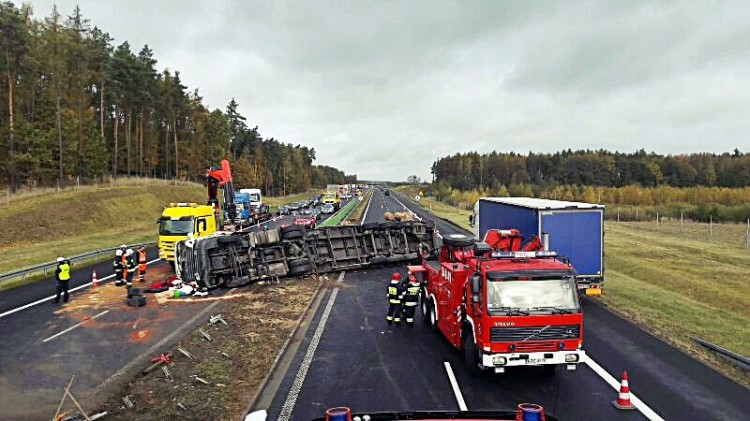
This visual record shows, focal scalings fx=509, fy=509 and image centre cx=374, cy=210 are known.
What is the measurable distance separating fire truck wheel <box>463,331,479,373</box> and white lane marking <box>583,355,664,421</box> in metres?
2.28

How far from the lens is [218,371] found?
11578 millimetres

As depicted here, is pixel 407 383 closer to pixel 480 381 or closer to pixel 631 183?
pixel 480 381

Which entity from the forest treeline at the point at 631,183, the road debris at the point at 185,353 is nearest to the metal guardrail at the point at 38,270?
the road debris at the point at 185,353

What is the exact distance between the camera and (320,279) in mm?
23312

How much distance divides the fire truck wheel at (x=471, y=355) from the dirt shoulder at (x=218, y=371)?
444 centimetres

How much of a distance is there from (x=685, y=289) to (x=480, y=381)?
1754 centimetres

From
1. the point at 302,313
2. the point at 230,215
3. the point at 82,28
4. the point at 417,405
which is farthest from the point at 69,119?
the point at 417,405

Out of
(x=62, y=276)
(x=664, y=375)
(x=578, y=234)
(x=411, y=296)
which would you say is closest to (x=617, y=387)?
(x=664, y=375)

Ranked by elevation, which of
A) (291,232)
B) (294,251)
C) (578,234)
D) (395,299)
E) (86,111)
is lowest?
(395,299)

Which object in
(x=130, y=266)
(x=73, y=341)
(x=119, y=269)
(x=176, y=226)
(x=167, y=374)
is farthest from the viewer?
(x=176, y=226)

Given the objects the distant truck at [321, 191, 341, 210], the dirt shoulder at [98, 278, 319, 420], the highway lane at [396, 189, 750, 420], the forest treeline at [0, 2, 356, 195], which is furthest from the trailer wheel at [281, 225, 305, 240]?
the distant truck at [321, 191, 341, 210]

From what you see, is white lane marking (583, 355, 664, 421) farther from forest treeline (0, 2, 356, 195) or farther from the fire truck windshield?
forest treeline (0, 2, 356, 195)

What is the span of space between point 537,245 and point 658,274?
15023 millimetres

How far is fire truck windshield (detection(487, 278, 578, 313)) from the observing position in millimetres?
10070
